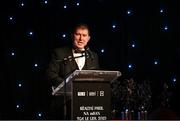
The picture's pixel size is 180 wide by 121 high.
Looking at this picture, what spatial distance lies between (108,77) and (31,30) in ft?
9.69

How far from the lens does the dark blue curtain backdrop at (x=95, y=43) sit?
6734mm

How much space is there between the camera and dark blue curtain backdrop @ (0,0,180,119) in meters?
6.73

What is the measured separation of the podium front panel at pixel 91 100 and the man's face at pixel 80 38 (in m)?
0.80

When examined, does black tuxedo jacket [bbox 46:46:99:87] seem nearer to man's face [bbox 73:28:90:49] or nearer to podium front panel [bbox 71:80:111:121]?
man's face [bbox 73:28:90:49]

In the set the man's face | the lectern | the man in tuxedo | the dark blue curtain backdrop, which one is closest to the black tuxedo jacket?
the man in tuxedo

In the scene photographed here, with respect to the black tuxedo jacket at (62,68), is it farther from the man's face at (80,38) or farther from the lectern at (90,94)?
the lectern at (90,94)

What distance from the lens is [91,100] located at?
13.6ft

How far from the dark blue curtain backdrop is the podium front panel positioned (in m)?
2.27

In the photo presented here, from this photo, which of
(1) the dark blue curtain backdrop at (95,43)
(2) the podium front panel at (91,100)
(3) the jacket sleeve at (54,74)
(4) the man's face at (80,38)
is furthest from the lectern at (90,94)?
(1) the dark blue curtain backdrop at (95,43)

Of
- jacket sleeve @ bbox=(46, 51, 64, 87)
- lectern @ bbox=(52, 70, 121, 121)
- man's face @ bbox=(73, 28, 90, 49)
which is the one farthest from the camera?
man's face @ bbox=(73, 28, 90, 49)

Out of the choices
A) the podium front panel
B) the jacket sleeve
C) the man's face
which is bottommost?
the podium front panel

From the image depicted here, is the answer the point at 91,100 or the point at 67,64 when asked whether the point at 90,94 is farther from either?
the point at 67,64

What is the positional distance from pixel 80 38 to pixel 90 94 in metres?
0.94

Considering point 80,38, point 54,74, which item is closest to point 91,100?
point 54,74
